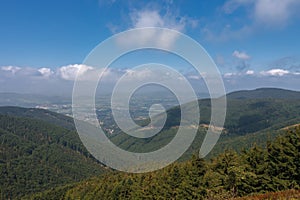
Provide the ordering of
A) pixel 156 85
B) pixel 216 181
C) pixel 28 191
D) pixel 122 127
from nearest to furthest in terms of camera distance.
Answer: pixel 122 127, pixel 156 85, pixel 216 181, pixel 28 191

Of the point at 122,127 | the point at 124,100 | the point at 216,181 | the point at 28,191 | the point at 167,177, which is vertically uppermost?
the point at 124,100

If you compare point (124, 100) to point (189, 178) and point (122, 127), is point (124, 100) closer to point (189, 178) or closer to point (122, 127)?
point (122, 127)

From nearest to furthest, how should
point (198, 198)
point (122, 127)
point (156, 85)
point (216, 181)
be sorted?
point (122, 127)
point (156, 85)
point (216, 181)
point (198, 198)

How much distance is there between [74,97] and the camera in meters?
12.5

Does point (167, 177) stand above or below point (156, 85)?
below

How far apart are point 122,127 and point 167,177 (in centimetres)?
3590

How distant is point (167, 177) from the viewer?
48.1m

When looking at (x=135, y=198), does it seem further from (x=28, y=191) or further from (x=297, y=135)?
(x=28, y=191)

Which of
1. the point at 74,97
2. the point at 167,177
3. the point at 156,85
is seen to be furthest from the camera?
the point at 167,177

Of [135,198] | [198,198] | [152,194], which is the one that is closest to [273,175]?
[198,198]

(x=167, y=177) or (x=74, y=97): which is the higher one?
(x=74, y=97)

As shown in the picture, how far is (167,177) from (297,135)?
938 inches

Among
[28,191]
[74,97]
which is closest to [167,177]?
[74,97]

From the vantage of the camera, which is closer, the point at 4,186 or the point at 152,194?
the point at 152,194
